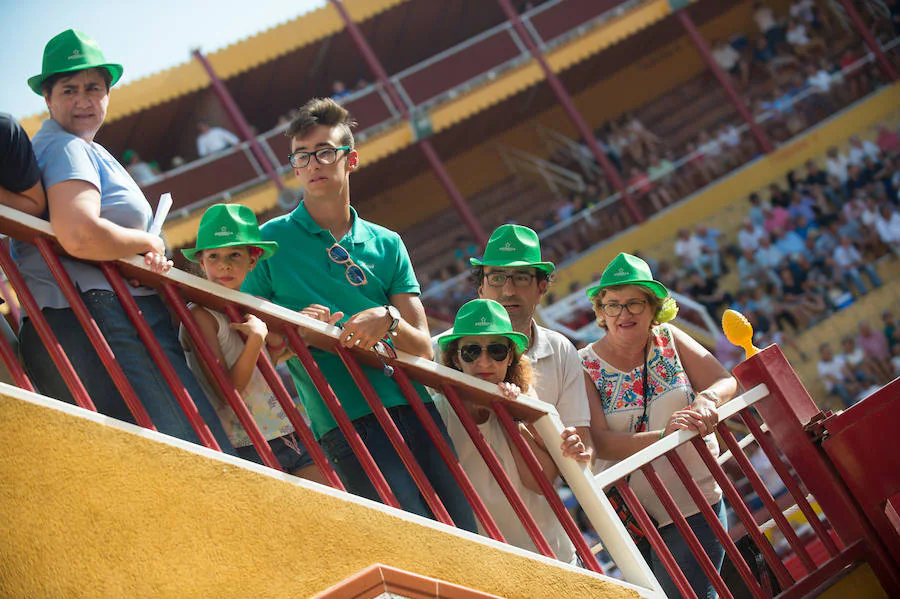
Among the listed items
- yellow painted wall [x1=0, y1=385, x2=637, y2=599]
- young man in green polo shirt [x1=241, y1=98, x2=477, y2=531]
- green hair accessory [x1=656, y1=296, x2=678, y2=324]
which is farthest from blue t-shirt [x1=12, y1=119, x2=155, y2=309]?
green hair accessory [x1=656, y1=296, x2=678, y2=324]

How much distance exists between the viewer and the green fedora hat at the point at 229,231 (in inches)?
127

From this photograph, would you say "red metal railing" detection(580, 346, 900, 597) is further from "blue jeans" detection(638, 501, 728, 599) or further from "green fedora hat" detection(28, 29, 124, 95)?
"green fedora hat" detection(28, 29, 124, 95)

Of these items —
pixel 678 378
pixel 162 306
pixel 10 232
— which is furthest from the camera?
pixel 678 378

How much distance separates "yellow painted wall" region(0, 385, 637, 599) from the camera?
2.37m

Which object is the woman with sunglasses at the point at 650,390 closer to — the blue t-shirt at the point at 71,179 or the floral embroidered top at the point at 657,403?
the floral embroidered top at the point at 657,403

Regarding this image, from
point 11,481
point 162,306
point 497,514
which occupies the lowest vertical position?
point 497,514

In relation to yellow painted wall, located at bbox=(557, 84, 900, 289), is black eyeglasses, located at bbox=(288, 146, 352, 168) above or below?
below

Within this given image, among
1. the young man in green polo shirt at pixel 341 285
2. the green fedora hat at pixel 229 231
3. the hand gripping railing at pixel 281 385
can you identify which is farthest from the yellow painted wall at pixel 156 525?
the green fedora hat at pixel 229 231

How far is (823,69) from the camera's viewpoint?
17172 millimetres

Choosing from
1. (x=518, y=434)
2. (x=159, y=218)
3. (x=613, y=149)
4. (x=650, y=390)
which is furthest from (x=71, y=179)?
(x=613, y=149)

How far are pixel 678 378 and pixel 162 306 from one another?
82.2 inches

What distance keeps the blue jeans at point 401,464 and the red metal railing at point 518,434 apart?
0.43 ft

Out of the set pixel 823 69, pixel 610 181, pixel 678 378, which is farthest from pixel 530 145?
pixel 678 378

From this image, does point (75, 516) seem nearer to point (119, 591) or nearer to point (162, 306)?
point (119, 591)
